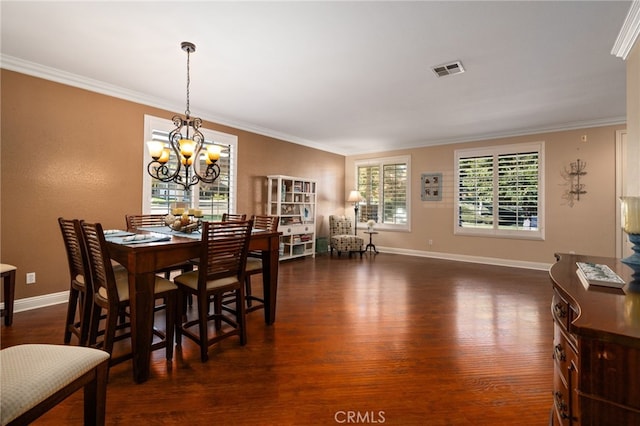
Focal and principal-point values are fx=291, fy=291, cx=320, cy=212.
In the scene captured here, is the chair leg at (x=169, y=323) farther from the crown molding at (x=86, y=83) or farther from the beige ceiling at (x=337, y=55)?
the crown molding at (x=86, y=83)

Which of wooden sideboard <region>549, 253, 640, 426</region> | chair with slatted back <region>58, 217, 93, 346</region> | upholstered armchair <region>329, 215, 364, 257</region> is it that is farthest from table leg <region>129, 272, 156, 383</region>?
upholstered armchair <region>329, 215, 364, 257</region>

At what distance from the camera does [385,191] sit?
715 centimetres

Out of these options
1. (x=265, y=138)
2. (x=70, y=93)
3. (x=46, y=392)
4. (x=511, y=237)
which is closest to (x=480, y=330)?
(x=46, y=392)

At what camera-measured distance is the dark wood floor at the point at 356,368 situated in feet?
5.25

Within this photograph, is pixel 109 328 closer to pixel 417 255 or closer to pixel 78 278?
pixel 78 278

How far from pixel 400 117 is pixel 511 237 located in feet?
10.5

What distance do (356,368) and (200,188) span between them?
358cm

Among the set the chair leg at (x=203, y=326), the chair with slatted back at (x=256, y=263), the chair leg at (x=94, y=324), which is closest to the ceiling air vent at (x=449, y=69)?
the chair with slatted back at (x=256, y=263)

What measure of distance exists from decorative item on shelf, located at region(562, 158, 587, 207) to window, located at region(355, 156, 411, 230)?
9.20 feet

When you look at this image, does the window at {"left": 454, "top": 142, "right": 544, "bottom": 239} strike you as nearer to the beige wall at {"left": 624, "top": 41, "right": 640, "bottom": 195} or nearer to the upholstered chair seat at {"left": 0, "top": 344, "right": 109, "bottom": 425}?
the beige wall at {"left": 624, "top": 41, "right": 640, "bottom": 195}

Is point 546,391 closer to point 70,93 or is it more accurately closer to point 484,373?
point 484,373

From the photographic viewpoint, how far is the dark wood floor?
1.60m

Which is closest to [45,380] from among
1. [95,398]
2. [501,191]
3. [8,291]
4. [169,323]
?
[95,398]

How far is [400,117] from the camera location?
478 centimetres
